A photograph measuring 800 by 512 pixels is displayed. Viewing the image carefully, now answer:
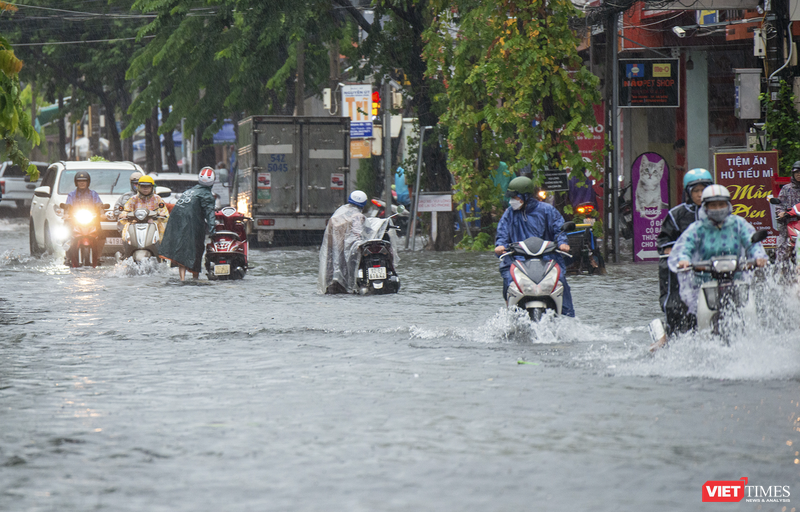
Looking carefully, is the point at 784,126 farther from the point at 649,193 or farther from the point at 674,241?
the point at 674,241

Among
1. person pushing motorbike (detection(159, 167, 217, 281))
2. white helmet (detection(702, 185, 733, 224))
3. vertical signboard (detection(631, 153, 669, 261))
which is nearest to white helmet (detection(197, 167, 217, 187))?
person pushing motorbike (detection(159, 167, 217, 281))

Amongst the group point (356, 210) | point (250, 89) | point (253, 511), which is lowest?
point (253, 511)

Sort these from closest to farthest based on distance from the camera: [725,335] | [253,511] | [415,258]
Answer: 1. [253,511]
2. [725,335]
3. [415,258]

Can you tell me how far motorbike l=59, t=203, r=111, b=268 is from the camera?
66.8 ft

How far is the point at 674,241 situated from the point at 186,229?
9845 millimetres

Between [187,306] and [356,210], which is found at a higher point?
[356,210]

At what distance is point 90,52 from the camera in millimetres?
42094

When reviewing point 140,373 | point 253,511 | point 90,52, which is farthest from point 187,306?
point 90,52

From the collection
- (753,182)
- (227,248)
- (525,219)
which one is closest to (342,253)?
(227,248)

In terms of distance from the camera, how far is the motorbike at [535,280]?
424 inches

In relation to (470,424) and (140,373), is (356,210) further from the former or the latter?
(470,424)

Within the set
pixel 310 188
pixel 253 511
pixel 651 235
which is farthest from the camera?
pixel 310 188

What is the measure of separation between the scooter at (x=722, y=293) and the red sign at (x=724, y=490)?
300cm

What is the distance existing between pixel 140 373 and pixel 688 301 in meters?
3.95
